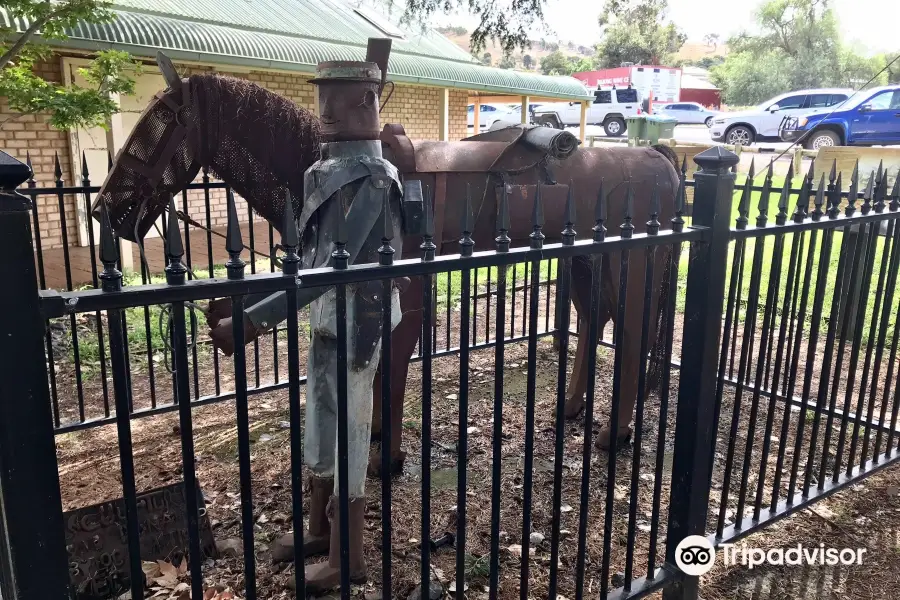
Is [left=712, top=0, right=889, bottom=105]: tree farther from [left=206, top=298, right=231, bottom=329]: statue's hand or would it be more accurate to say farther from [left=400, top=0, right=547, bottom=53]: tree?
[left=206, top=298, right=231, bottom=329]: statue's hand

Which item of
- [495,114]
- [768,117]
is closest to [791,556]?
[768,117]

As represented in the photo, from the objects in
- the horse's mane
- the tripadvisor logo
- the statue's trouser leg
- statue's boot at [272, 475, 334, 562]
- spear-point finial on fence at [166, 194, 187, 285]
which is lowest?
the tripadvisor logo

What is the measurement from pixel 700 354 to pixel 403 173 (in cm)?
154

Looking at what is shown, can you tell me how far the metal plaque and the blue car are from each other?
14006mm

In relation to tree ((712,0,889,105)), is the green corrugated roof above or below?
below

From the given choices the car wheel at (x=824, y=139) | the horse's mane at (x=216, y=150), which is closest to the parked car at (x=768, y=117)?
the car wheel at (x=824, y=139)

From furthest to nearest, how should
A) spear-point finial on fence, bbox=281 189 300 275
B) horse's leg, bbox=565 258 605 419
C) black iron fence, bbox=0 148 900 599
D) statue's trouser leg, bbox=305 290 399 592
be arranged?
1. horse's leg, bbox=565 258 605 419
2. statue's trouser leg, bbox=305 290 399 592
3. spear-point finial on fence, bbox=281 189 300 275
4. black iron fence, bbox=0 148 900 599

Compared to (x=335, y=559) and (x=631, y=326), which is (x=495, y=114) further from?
(x=335, y=559)

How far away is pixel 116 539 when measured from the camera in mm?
2570

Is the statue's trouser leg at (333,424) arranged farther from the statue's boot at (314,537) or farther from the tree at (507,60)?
the tree at (507,60)

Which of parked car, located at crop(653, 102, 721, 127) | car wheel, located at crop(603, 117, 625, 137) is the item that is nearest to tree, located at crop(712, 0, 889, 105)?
parked car, located at crop(653, 102, 721, 127)

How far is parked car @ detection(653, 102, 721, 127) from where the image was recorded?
1201 inches

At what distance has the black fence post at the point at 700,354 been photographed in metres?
2.28

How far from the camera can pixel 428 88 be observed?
13.1 metres
